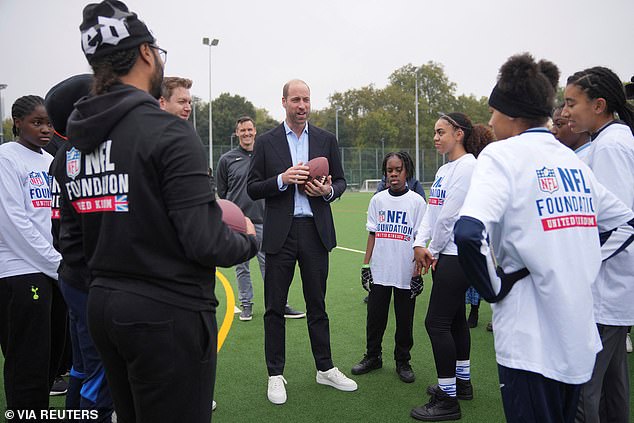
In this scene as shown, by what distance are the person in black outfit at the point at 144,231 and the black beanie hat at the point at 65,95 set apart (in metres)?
0.83

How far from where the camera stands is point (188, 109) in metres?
3.96

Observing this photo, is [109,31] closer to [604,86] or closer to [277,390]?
[604,86]

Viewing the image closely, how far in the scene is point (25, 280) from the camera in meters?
3.48

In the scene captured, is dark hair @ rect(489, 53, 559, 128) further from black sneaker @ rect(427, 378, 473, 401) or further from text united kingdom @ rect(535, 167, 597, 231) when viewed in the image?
black sneaker @ rect(427, 378, 473, 401)

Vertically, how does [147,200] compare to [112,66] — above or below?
below

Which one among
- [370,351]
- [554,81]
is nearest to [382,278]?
[370,351]

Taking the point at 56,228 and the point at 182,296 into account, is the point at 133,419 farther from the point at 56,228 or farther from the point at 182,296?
the point at 56,228

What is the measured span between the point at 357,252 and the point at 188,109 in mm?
8645

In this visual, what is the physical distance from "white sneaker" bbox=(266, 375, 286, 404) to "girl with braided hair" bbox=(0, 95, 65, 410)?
171cm

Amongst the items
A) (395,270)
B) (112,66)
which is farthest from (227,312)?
(112,66)

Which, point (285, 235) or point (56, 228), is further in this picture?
point (285, 235)

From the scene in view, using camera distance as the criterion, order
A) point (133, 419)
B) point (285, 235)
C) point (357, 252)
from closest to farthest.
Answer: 1. point (133, 419)
2. point (285, 235)
3. point (357, 252)

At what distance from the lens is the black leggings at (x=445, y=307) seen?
12.8 feet

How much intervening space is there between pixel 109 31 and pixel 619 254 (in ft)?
9.70
